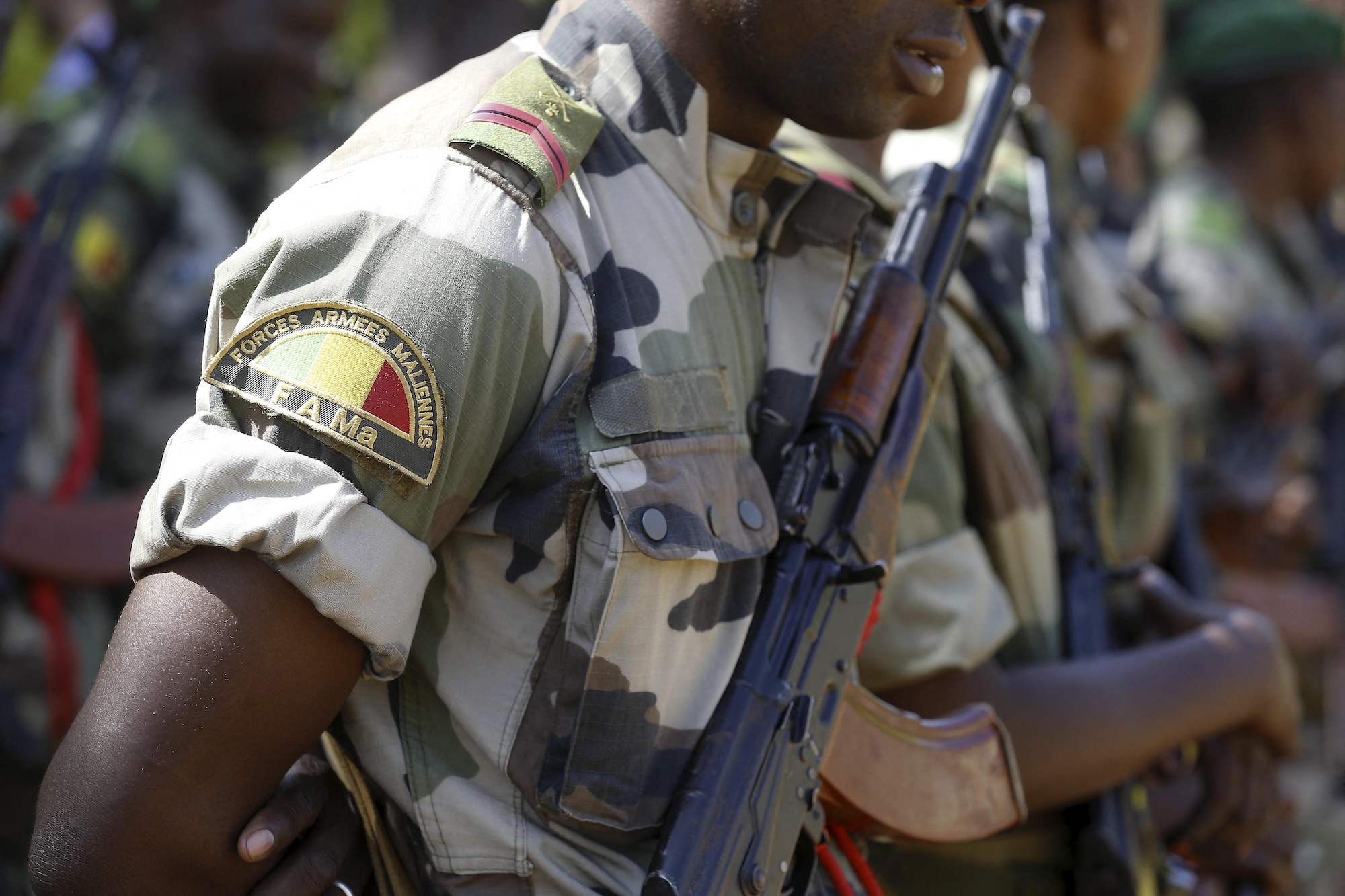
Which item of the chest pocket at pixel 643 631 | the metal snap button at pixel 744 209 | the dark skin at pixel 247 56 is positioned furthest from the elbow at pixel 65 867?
the dark skin at pixel 247 56

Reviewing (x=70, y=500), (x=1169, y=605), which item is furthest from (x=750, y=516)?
(x=70, y=500)

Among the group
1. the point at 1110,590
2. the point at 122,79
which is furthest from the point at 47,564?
the point at 1110,590

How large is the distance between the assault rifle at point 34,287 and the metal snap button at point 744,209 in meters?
1.93

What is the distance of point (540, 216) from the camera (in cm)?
125

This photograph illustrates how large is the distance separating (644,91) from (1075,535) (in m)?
1.33

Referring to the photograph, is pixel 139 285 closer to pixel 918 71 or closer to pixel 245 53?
pixel 245 53

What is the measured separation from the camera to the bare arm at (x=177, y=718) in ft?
3.63

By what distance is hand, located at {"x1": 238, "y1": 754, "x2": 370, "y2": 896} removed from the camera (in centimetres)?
119

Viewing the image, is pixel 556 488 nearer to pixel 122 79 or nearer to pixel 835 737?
pixel 835 737

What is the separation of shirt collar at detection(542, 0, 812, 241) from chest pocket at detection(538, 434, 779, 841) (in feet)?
1.01

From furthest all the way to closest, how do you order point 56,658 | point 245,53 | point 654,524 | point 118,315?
point 245,53 → point 118,315 → point 56,658 → point 654,524

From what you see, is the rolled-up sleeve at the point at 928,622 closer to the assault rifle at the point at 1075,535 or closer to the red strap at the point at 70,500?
the assault rifle at the point at 1075,535

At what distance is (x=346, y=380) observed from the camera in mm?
1113

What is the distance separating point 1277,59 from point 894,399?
398 cm
